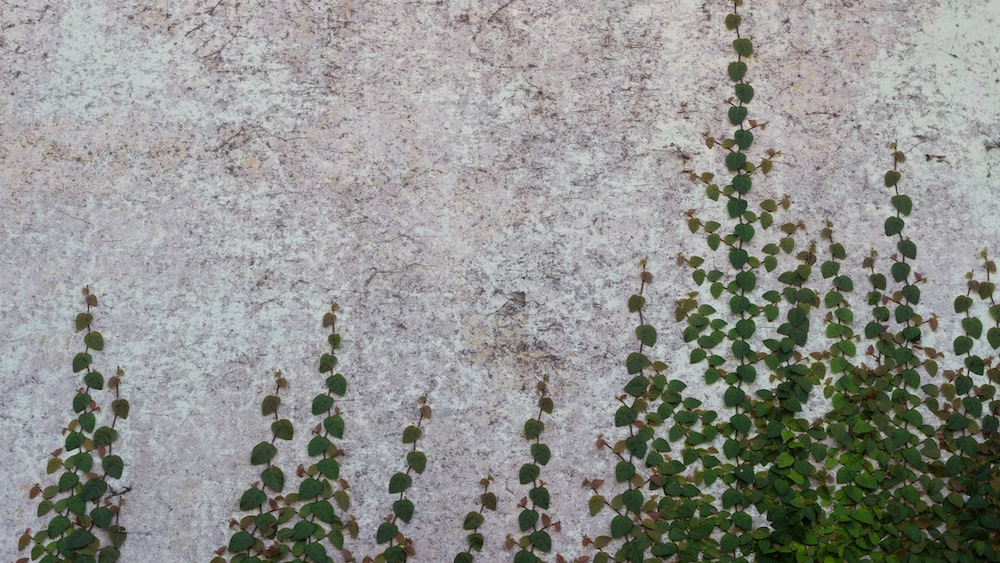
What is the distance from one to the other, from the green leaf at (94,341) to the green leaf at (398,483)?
42.3 inches

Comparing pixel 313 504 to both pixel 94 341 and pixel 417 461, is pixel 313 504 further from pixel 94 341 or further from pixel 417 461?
pixel 94 341

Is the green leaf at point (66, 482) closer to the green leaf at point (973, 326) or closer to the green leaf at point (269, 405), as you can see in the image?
the green leaf at point (269, 405)

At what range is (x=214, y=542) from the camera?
2.68 m

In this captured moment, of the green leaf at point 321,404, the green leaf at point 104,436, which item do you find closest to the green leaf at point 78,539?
the green leaf at point 104,436

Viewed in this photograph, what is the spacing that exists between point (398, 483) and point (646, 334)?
0.97 meters

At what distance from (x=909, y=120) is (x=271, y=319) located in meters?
2.35

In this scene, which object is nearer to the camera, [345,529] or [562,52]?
[345,529]

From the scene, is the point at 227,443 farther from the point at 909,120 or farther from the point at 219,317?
the point at 909,120

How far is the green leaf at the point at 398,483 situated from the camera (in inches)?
106

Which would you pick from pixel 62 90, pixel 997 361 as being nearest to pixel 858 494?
pixel 997 361

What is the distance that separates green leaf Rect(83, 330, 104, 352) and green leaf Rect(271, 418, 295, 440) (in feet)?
2.09

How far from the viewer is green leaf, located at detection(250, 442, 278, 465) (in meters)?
2.70

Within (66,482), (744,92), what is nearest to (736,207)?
(744,92)

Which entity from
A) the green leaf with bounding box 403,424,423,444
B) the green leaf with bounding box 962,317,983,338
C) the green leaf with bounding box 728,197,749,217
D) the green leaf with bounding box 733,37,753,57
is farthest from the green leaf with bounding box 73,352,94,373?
the green leaf with bounding box 962,317,983,338
